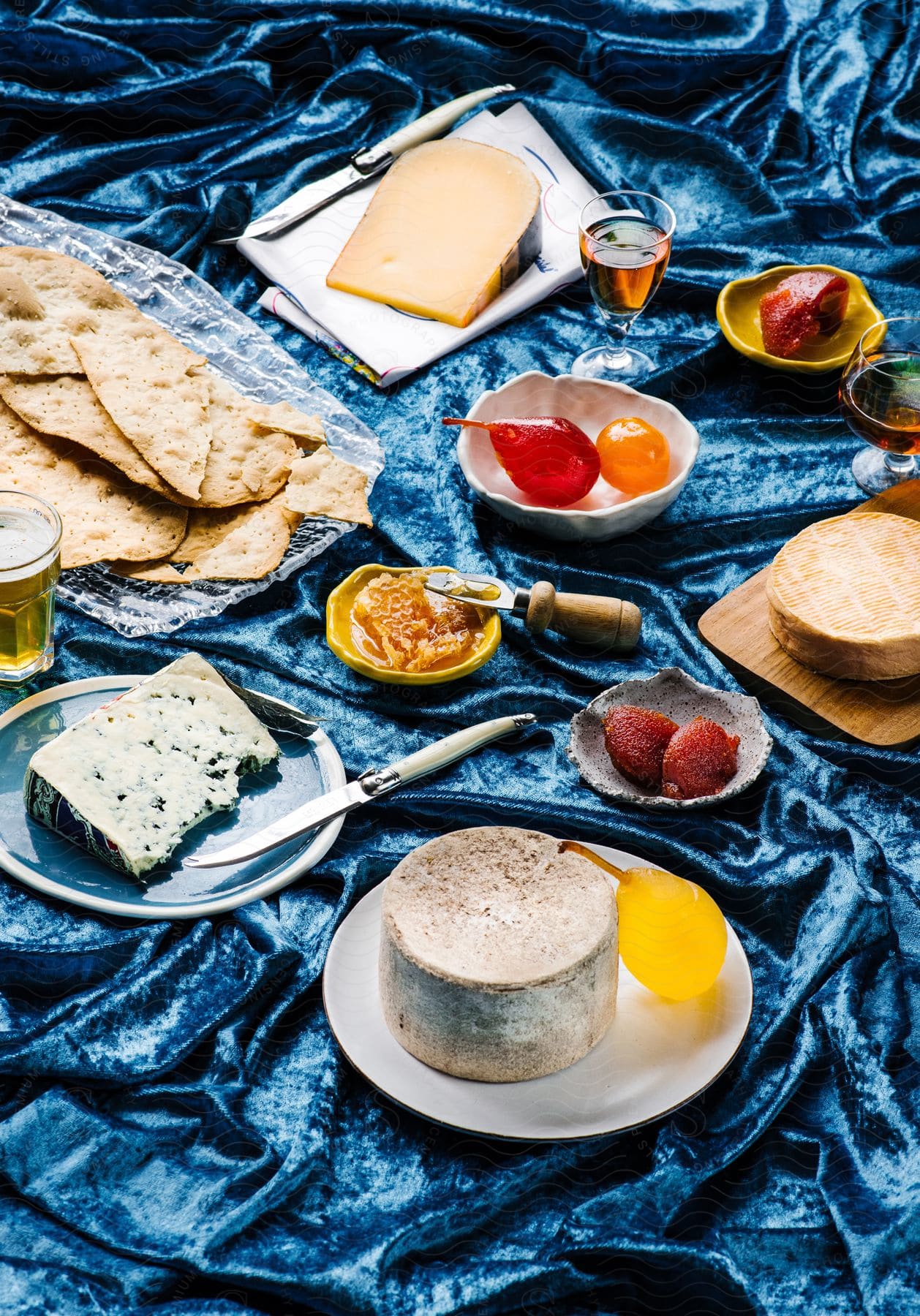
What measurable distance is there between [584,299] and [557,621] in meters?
0.75

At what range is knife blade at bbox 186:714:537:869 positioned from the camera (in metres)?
1.31

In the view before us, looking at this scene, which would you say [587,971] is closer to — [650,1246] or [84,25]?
[650,1246]

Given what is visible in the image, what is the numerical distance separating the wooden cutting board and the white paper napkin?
0.63 m

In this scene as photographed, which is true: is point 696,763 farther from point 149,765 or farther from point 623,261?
point 623,261

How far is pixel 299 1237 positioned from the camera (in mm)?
1115

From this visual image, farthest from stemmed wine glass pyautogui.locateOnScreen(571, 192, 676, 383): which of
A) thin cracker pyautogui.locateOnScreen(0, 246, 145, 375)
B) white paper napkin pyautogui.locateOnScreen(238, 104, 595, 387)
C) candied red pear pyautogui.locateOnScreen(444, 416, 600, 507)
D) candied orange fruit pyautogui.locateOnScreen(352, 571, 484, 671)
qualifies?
thin cracker pyautogui.locateOnScreen(0, 246, 145, 375)

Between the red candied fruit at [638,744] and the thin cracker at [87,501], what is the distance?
0.58 meters

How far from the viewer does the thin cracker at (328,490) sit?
1633 mm

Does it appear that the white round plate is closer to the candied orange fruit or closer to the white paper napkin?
the candied orange fruit

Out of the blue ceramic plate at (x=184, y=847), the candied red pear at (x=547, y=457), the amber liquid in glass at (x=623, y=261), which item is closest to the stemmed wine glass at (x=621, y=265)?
the amber liquid in glass at (x=623, y=261)

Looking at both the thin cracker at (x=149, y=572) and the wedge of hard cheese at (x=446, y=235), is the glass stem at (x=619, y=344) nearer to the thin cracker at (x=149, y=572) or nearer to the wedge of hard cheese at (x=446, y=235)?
the wedge of hard cheese at (x=446, y=235)

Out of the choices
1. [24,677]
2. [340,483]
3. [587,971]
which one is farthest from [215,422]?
[587,971]

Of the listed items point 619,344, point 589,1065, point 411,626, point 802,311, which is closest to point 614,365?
point 619,344

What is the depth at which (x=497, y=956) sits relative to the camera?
1139mm
